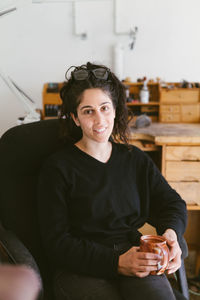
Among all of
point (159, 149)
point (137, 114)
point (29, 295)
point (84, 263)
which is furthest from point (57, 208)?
point (137, 114)

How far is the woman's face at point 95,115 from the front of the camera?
1.13 metres

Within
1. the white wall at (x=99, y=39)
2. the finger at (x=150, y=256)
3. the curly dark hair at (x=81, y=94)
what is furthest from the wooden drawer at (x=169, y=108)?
the finger at (x=150, y=256)

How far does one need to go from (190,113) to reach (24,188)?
1.46 meters

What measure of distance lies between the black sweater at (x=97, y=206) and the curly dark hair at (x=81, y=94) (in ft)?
0.32

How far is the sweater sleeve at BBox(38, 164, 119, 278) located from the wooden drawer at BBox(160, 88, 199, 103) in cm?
135

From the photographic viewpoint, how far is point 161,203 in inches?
49.0

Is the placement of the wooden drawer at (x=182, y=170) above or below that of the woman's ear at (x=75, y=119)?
below

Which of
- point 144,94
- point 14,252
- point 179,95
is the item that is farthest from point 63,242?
point 179,95

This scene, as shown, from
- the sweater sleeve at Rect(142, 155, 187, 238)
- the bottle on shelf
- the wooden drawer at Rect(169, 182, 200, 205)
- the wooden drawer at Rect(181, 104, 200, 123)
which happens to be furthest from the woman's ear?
the wooden drawer at Rect(181, 104, 200, 123)

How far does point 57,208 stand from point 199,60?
180 centimetres

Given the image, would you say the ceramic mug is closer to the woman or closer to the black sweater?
the woman

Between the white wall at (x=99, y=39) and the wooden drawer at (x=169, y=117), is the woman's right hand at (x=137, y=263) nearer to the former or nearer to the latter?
the wooden drawer at (x=169, y=117)

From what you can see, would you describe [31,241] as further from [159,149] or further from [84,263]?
[159,149]

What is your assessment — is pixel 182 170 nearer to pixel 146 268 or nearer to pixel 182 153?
pixel 182 153
